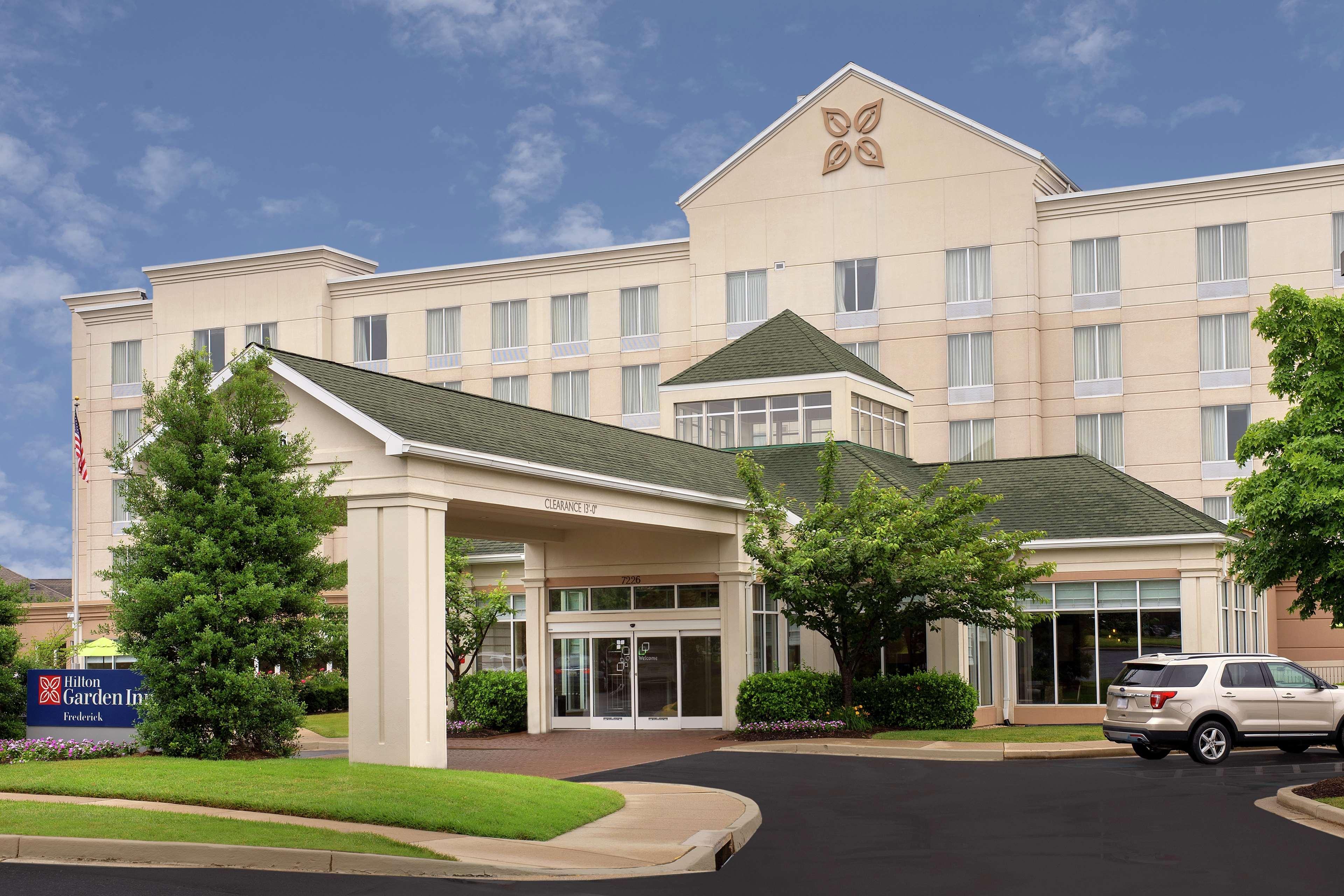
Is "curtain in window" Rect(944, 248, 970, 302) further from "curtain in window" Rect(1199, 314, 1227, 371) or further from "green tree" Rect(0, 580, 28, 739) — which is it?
"green tree" Rect(0, 580, 28, 739)

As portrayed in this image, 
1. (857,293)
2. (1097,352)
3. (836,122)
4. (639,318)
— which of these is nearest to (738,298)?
(639,318)

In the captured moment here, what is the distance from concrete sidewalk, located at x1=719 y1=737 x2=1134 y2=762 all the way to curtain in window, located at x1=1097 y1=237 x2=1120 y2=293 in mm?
27744

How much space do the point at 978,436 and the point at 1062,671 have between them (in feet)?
64.8

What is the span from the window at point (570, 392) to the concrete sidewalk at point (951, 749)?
109ft

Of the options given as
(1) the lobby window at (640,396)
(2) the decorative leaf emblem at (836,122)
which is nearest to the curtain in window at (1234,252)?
(2) the decorative leaf emblem at (836,122)

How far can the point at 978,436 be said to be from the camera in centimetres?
5303

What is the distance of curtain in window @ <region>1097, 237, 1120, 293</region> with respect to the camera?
51844 mm

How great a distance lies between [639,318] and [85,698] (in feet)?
128

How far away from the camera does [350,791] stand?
16.7m

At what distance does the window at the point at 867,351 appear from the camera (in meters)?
54.3

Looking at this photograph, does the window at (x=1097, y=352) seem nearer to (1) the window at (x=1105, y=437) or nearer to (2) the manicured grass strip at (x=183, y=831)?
(1) the window at (x=1105, y=437)

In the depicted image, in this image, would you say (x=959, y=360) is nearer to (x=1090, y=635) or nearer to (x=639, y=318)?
(x=639, y=318)

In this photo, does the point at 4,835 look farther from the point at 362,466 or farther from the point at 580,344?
the point at 580,344

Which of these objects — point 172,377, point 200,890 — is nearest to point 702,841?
point 200,890
